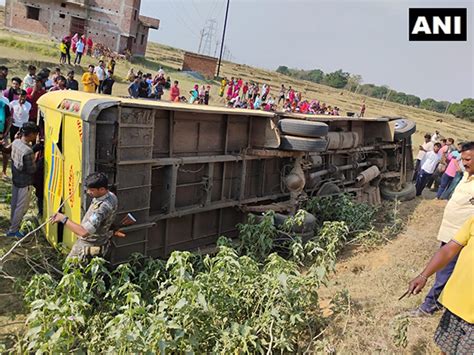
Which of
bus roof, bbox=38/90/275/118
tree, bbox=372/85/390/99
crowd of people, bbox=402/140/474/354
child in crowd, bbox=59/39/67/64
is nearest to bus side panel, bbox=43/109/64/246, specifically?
bus roof, bbox=38/90/275/118

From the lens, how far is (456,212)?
419cm

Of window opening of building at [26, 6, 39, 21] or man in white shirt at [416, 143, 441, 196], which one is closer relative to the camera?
man in white shirt at [416, 143, 441, 196]

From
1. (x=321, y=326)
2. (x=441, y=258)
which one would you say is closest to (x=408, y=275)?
(x=321, y=326)

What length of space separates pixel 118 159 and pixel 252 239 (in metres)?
2.10

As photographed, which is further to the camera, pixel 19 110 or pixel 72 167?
pixel 19 110

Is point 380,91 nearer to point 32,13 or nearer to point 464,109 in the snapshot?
point 464,109

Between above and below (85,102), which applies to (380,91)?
above

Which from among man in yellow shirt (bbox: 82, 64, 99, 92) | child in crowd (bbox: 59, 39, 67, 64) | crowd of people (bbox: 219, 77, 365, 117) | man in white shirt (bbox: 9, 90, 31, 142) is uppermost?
child in crowd (bbox: 59, 39, 67, 64)

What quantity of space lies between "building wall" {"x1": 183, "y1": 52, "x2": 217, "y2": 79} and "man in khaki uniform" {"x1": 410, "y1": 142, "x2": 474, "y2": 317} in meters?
30.2

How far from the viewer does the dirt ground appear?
12.7ft

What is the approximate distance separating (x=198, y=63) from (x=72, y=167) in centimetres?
2992

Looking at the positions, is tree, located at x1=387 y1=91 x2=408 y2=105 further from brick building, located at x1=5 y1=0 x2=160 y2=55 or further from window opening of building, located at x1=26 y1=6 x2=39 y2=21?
window opening of building, located at x1=26 y1=6 x2=39 y2=21

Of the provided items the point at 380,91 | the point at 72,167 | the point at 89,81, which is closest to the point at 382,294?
the point at 72,167

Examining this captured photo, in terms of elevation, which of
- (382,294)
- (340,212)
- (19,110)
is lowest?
(382,294)
